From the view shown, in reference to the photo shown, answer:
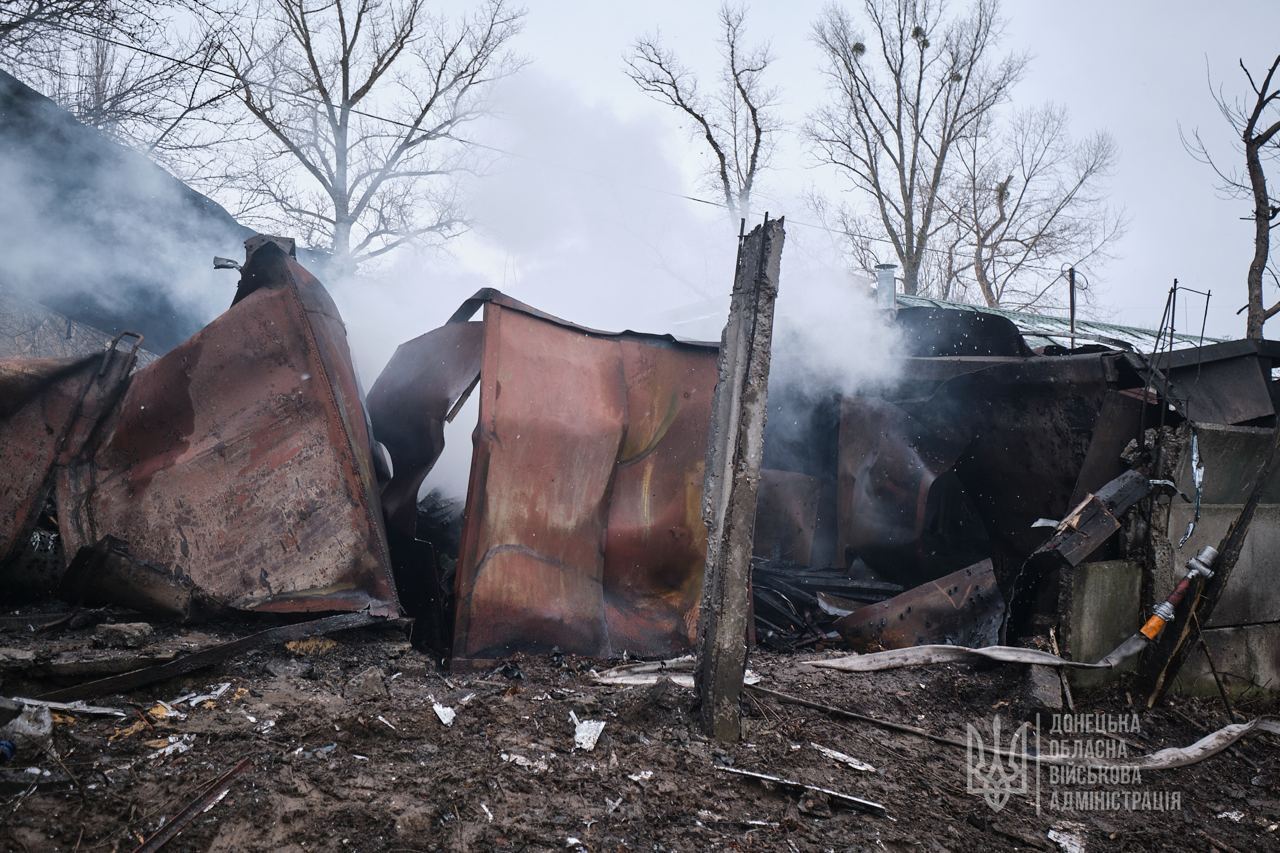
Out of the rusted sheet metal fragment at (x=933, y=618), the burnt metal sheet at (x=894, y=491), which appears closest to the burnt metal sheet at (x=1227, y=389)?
the burnt metal sheet at (x=894, y=491)

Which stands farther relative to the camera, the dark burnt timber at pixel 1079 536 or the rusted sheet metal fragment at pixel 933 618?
the rusted sheet metal fragment at pixel 933 618

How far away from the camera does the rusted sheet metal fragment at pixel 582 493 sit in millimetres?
3691

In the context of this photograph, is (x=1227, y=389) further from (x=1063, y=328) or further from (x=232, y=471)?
(x=1063, y=328)

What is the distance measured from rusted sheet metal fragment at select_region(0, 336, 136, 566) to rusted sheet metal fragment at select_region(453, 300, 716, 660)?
1.98m

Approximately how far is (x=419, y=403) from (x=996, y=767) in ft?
11.5

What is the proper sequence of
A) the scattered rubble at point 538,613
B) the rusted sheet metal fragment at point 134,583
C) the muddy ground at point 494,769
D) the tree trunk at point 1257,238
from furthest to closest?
the tree trunk at point 1257,238 < the rusted sheet metal fragment at point 134,583 < the scattered rubble at point 538,613 < the muddy ground at point 494,769

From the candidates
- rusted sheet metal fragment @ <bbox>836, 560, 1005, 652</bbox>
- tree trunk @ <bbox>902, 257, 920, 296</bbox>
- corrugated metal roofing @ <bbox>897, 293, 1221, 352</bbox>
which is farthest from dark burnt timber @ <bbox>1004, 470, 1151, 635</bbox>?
tree trunk @ <bbox>902, 257, 920, 296</bbox>

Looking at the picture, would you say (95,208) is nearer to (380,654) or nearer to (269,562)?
(269,562)

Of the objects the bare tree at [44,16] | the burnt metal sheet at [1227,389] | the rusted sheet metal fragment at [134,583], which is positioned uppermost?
the bare tree at [44,16]

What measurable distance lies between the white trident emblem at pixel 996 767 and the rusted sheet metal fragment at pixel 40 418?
4468 millimetres

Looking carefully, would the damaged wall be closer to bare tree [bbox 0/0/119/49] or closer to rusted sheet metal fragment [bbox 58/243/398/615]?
rusted sheet metal fragment [bbox 58/243/398/615]

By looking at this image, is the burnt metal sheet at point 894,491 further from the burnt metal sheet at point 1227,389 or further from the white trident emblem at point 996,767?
the white trident emblem at point 996,767

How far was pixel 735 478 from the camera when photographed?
2988mm

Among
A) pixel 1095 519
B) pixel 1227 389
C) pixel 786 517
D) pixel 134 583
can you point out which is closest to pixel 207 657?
pixel 134 583
